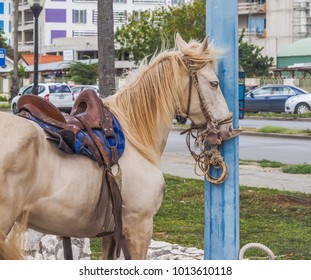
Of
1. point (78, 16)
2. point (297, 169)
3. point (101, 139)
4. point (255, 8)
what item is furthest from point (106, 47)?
point (78, 16)

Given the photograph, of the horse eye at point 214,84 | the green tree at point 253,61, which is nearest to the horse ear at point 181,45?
the horse eye at point 214,84

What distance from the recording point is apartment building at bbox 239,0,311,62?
7531cm

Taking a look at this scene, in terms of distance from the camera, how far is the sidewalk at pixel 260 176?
14.9 m

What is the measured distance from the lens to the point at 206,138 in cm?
632

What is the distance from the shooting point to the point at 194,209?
464 inches

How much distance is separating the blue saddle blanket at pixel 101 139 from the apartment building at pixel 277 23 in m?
69.9

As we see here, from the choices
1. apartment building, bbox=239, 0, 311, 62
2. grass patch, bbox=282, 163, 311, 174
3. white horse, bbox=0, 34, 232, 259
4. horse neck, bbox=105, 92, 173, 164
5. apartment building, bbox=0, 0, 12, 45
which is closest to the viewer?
white horse, bbox=0, 34, 232, 259

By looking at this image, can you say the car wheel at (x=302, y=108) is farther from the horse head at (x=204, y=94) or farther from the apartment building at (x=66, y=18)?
the apartment building at (x=66, y=18)

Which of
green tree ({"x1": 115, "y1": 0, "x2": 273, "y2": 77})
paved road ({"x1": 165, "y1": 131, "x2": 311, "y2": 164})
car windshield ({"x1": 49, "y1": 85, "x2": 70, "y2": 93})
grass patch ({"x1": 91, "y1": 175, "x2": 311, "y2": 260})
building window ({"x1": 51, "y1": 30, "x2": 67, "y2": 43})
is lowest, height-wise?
paved road ({"x1": 165, "y1": 131, "x2": 311, "y2": 164})

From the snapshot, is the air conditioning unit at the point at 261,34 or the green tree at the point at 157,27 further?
the air conditioning unit at the point at 261,34

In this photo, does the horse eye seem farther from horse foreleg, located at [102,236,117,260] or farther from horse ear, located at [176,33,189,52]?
horse foreleg, located at [102,236,117,260]

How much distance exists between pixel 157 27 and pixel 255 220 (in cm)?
4775

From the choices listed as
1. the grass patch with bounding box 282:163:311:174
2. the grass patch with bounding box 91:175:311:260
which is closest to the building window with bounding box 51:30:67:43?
the grass patch with bounding box 282:163:311:174
